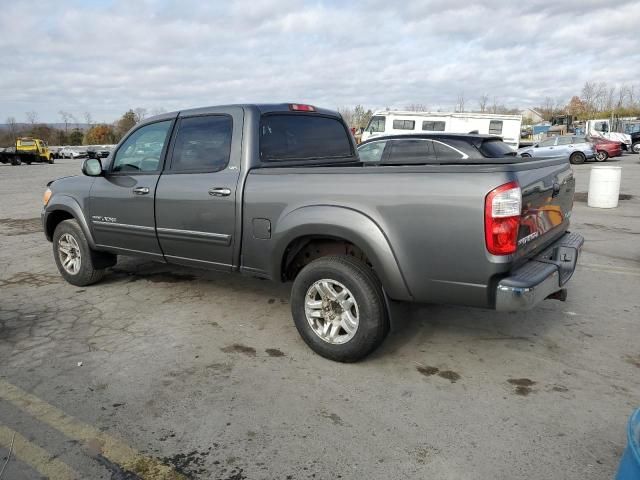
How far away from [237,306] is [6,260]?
162 inches

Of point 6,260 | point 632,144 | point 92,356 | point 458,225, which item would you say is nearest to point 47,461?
point 92,356

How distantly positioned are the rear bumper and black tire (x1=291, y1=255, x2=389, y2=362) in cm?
81

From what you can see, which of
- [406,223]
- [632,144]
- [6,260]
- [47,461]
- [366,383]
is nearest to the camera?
[47,461]

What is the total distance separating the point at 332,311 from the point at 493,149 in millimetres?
7547

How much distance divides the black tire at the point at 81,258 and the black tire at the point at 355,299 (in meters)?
2.88

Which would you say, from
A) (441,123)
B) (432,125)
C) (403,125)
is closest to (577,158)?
(441,123)

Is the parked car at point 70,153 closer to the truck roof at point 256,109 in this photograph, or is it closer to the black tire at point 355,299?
the truck roof at point 256,109

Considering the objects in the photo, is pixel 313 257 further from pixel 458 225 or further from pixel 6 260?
pixel 6 260

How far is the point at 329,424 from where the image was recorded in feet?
9.77

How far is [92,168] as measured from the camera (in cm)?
503

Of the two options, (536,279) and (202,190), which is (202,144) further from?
(536,279)

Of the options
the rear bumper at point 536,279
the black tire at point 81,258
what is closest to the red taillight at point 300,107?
the rear bumper at point 536,279

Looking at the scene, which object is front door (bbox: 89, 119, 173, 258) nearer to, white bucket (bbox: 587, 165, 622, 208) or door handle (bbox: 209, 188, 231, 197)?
door handle (bbox: 209, 188, 231, 197)

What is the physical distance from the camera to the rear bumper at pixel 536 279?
3.03m
